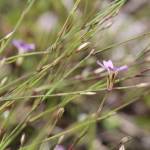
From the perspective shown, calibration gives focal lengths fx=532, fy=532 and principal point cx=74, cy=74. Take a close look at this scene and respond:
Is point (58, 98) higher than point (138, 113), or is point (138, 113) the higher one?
point (58, 98)

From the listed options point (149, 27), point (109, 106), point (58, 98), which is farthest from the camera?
point (149, 27)

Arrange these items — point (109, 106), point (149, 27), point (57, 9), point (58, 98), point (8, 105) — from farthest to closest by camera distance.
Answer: point (149, 27), point (57, 9), point (109, 106), point (58, 98), point (8, 105)

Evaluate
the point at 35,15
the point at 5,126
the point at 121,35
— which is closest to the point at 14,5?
the point at 35,15

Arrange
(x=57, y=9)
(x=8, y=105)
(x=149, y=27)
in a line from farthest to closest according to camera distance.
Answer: (x=149, y=27)
(x=57, y=9)
(x=8, y=105)

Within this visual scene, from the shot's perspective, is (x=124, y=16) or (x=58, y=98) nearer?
(x=58, y=98)

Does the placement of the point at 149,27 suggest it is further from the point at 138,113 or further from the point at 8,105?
the point at 8,105

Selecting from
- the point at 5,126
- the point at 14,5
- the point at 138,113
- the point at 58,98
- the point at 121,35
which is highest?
the point at 5,126

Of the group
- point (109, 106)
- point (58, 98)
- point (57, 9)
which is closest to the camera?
point (58, 98)

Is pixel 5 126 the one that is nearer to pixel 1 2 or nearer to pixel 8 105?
pixel 8 105

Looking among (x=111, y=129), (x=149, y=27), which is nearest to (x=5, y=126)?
(x=111, y=129)
